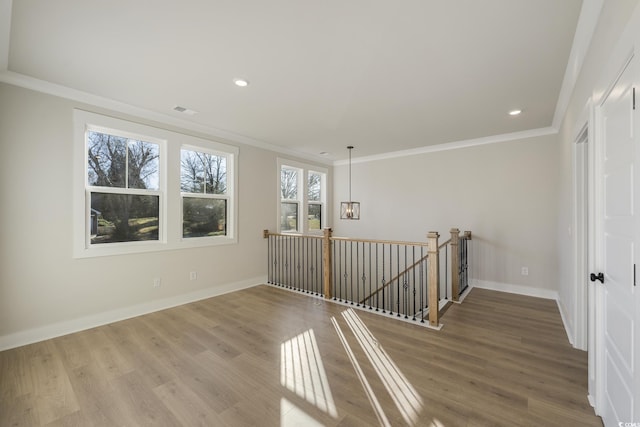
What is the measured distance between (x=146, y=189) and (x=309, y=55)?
2792 mm

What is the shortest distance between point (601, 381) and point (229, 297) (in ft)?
13.3

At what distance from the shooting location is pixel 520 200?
14.8ft

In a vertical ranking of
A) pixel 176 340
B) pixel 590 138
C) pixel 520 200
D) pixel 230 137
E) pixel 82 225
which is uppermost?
pixel 230 137

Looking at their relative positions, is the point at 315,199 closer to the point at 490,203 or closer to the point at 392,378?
the point at 490,203

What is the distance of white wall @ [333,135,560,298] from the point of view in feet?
14.1

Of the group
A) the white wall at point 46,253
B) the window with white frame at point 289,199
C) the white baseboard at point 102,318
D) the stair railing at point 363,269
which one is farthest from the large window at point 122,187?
the window with white frame at point 289,199

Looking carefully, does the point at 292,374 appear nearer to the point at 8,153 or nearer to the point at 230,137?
the point at 8,153

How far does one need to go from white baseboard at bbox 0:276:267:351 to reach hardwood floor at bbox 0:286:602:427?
0.12 metres

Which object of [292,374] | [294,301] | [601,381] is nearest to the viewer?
[601,381]

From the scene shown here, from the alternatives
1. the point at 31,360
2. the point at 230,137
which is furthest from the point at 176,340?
the point at 230,137

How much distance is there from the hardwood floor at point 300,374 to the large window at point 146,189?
1072 millimetres

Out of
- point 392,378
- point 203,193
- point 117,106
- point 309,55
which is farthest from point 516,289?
point 117,106

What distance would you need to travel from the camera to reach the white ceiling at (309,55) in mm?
1830

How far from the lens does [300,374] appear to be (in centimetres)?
226
